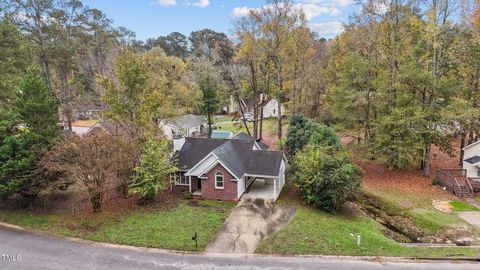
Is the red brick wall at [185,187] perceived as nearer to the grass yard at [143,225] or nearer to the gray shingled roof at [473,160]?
the grass yard at [143,225]

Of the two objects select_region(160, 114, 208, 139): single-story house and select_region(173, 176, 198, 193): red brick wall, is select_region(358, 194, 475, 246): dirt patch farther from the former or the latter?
select_region(160, 114, 208, 139): single-story house

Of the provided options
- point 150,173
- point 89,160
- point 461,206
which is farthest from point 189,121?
point 461,206

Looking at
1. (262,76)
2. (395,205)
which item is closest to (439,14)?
(395,205)

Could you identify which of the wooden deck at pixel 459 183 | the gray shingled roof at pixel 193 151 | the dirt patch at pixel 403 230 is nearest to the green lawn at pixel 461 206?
the wooden deck at pixel 459 183

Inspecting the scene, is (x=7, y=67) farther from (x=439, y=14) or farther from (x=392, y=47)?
(x=439, y=14)

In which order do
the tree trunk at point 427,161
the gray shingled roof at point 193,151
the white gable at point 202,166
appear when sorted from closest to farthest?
1. the white gable at point 202,166
2. the gray shingled roof at point 193,151
3. the tree trunk at point 427,161

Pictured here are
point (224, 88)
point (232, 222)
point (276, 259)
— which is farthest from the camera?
point (224, 88)
